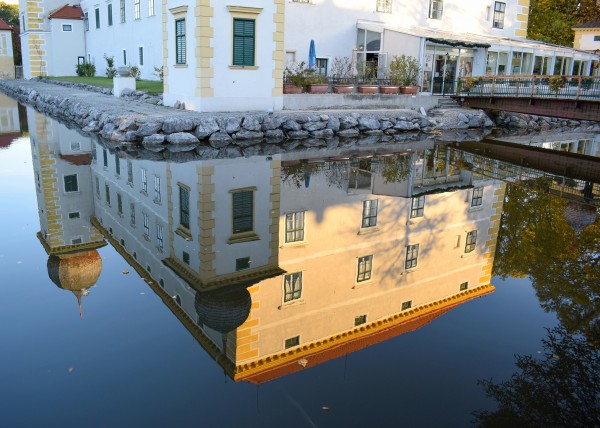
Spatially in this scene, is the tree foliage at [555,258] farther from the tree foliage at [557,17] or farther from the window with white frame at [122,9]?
the tree foliage at [557,17]

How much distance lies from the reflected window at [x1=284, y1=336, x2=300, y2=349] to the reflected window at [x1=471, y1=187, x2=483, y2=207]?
21.6ft

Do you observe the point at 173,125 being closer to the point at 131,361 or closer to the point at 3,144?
the point at 3,144

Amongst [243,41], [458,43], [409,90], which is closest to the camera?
[243,41]

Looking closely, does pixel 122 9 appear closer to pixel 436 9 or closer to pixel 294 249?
pixel 436 9

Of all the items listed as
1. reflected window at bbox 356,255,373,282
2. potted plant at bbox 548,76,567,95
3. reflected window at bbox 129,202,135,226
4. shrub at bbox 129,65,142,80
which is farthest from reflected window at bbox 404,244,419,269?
shrub at bbox 129,65,142,80

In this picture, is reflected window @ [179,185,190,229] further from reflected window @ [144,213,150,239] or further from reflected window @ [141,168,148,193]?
reflected window @ [141,168,148,193]

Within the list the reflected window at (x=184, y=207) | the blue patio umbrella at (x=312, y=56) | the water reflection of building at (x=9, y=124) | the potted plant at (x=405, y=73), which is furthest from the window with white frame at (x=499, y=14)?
the reflected window at (x=184, y=207)

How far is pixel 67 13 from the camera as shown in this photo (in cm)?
4647

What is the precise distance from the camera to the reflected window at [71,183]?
12.2 m

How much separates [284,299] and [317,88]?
18964 mm

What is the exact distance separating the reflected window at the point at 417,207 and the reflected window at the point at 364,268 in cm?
253

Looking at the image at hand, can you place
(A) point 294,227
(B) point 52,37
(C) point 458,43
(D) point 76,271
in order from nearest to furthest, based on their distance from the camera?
(D) point 76,271 → (A) point 294,227 → (C) point 458,43 → (B) point 52,37

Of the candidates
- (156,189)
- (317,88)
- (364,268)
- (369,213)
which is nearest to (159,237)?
(156,189)

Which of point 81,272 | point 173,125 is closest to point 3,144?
point 173,125
